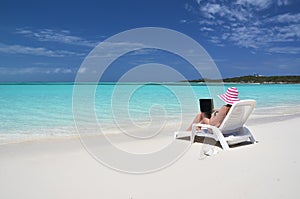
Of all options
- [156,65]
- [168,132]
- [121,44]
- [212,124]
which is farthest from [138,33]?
[168,132]

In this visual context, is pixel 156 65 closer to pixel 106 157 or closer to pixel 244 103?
pixel 244 103

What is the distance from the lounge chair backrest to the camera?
522cm

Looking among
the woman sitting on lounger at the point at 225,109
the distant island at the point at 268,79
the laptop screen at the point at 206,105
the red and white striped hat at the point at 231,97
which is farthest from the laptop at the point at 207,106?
the distant island at the point at 268,79

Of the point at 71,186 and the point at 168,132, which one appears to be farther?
the point at 168,132

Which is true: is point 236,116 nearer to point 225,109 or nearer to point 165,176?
point 225,109

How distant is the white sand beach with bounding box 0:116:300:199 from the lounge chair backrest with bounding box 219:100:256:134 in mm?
509

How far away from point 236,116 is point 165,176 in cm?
229

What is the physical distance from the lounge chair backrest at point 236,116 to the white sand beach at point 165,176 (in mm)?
509

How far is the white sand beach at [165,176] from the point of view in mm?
3174

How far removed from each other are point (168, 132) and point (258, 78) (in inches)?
3145

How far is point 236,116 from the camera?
17.6ft

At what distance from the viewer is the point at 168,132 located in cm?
756

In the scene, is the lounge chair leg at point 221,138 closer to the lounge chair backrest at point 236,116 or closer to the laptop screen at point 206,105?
the lounge chair backrest at point 236,116

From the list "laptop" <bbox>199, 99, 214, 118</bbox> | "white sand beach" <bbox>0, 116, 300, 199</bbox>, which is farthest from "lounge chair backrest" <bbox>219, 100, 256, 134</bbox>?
"laptop" <bbox>199, 99, 214, 118</bbox>
